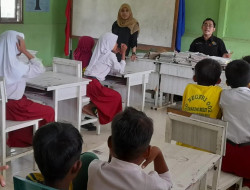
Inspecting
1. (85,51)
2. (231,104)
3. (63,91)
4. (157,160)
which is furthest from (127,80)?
(157,160)

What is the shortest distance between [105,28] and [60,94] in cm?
410

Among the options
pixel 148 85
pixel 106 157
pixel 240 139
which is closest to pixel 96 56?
pixel 148 85

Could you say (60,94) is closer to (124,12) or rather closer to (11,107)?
(11,107)

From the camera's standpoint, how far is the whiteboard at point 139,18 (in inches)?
258

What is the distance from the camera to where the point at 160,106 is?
5.65 metres

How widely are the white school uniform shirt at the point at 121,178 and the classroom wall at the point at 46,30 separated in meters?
5.99

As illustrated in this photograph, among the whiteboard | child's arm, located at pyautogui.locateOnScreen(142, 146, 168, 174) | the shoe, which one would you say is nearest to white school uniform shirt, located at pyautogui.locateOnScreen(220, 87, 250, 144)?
child's arm, located at pyautogui.locateOnScreen(142, 146, 168, 174)

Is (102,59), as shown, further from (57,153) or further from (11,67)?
(57,153)

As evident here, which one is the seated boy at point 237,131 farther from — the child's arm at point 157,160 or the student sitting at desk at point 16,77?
the student sitting at desk at point 16,77

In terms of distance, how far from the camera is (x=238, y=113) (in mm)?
2420

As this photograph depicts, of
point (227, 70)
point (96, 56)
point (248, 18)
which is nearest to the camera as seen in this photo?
point (227, 70)

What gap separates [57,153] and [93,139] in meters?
2.89

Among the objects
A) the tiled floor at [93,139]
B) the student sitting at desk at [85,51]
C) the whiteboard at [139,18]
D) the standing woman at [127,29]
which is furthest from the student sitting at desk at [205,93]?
the whiteboard at [139,18]

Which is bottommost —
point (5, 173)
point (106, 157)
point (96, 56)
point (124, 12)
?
point (5, 173)
